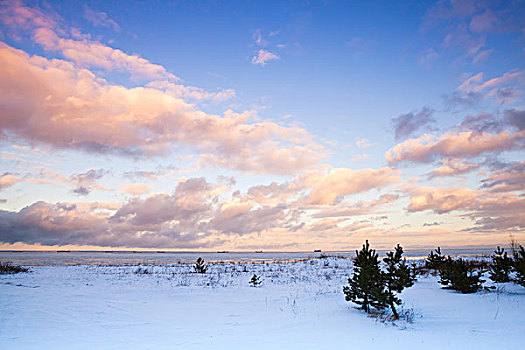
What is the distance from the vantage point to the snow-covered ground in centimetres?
834

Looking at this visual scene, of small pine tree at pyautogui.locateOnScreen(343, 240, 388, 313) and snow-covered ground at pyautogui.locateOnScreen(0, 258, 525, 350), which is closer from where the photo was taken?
snow-covered ground at pyautogui.locateOnScreen(0, 258, 525, 350)

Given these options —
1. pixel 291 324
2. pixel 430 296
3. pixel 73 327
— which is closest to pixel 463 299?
pixel 430 296

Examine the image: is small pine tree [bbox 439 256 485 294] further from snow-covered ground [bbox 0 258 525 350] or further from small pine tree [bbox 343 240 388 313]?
small pine tree [bbox 343 240 388 313]

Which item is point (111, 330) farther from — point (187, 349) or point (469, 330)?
point (469, 330)

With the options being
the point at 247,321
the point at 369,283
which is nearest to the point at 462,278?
the point at 369,283

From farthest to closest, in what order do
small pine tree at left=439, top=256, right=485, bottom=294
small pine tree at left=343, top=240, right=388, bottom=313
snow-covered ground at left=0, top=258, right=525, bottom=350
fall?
small pine tree at left=439, top=256, right=485, bottom=294, small pine tree at left=343, top=240, right=388, bottom=313, snow-covered ground at left=0, top=258, right=525, bottom=350

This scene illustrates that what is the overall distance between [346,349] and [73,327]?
26.6 ft

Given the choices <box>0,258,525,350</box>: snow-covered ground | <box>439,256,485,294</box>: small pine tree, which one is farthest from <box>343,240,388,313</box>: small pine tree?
<box>439,256,485,294</box>: small pine tree

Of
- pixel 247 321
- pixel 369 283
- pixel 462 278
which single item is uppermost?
pixel 369 283

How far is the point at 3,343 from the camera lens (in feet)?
26.7

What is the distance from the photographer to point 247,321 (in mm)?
11242

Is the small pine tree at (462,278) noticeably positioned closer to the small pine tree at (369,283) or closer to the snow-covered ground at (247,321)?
the snow-covered ground at (247,321)

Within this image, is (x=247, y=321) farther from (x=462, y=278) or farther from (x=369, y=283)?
(x=462, y=278)

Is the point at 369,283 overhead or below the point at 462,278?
overhead
